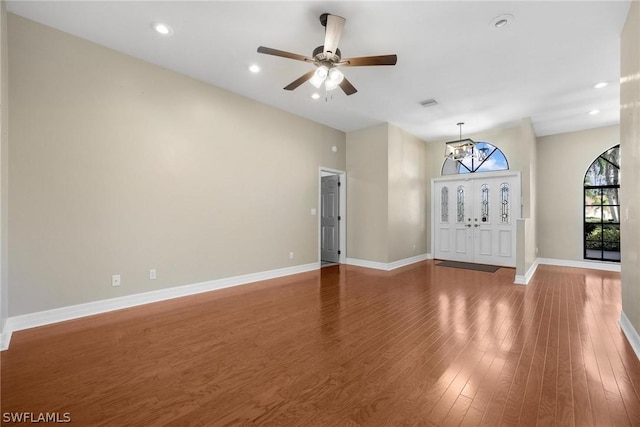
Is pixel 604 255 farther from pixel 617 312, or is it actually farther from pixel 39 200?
pixel 39 200

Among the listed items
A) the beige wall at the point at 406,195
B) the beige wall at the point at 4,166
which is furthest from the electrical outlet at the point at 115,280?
the beige wall at the point at 406,195

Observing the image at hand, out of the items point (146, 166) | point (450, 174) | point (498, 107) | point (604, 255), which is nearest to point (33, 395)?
point (146, 166)

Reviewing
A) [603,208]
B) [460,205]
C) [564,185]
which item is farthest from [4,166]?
[603,208]

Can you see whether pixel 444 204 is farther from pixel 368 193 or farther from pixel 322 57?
pixel 322 57

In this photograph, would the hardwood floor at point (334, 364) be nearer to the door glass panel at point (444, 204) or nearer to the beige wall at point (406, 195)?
the beige wall at point (406, 195)

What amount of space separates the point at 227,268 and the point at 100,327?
5.92ft

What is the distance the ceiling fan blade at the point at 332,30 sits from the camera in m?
2.57

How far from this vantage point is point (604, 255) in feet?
20.2

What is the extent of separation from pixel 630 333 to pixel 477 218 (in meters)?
4.44

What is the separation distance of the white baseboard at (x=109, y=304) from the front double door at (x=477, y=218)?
4876mm

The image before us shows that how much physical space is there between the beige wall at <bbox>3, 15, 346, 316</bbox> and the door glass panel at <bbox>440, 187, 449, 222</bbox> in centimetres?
455

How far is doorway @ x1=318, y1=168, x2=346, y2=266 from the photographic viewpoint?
6656 millimetres

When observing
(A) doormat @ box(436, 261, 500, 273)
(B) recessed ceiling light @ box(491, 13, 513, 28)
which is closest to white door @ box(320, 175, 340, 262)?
(A) doormat @ box(436, 261, 500, 273)

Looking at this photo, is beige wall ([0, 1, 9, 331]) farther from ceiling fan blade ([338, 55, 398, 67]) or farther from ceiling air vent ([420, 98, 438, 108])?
ceiling air vent ([420, 98, 438, 108])
